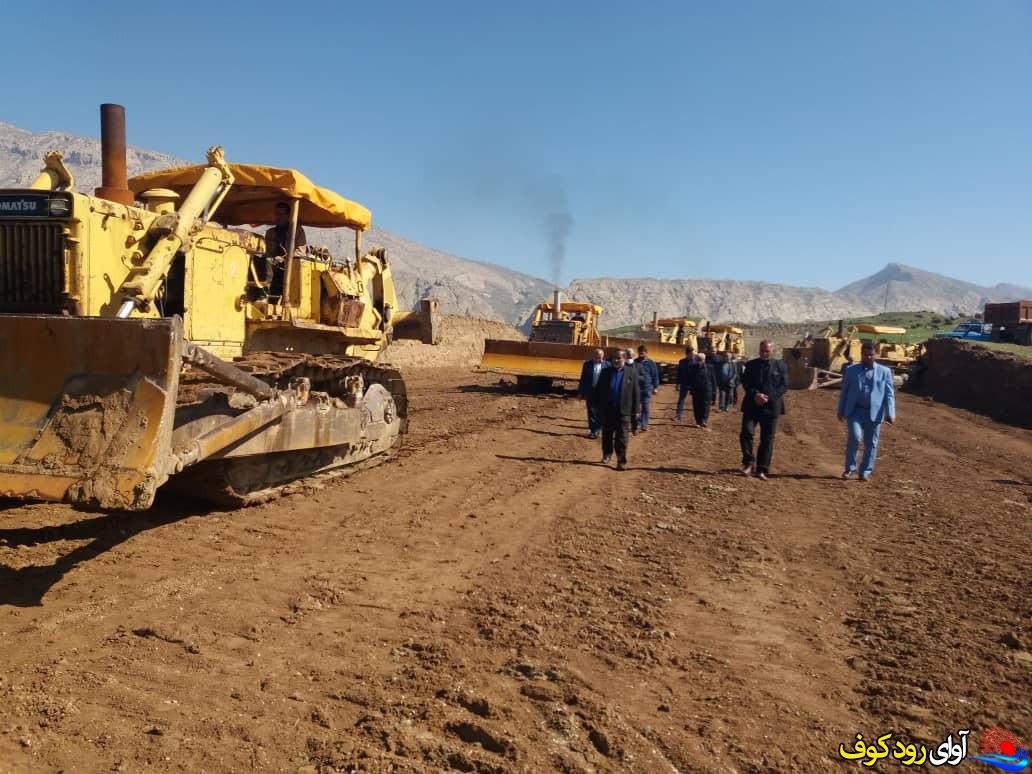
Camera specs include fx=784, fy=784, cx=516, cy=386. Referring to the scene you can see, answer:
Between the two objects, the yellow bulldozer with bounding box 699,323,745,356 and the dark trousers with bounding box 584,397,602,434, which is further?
the yellow bulldozer with bounding box 699,323,745,356

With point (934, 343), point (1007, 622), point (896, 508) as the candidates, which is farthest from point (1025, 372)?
point (1007, 622)

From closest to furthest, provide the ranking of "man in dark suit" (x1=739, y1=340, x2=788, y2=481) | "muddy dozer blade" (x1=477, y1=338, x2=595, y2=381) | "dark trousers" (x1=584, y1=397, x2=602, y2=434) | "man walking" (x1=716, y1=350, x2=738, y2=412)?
"man in dark suit" (x1=739, y1=340, x2=788, y2=481) → "dark trousers" (x1=584, y1=397, x2=602, y2=434) → "man walking" (x1=716, y1=350, x2=738, y2=412) → "muddy dozer blade" (x1=477, y1=338, x2=595, y2=381)

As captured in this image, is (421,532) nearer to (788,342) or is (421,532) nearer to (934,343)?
(934,343)

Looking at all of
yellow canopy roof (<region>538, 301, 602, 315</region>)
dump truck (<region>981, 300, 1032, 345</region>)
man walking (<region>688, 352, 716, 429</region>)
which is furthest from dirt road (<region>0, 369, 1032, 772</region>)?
dump truck (<region>981, 300, 1032, 345</region>)

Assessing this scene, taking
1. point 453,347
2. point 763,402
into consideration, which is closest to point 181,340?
point 763,402

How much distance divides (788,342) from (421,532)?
64200 mm

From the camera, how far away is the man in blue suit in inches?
361

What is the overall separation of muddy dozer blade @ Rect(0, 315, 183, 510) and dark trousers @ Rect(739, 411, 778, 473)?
6.71 meters

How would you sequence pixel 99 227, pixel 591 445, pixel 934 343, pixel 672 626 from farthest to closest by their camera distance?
pixel 934 343 < pixel 591 445 < pixel 99 227 < pixel 672 626

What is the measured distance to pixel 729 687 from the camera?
3604 millimetres

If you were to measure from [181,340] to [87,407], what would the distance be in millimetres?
660

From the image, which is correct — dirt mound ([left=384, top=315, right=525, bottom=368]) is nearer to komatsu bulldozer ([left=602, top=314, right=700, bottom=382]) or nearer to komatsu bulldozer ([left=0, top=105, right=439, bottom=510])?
komatsu bulldozer ([left=602, top=314, right=700, bottom=382])

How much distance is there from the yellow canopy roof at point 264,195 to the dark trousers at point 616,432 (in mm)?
3664

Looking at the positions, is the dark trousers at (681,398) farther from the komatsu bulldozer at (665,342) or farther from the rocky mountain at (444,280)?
the rocky mountain at (444,280)
